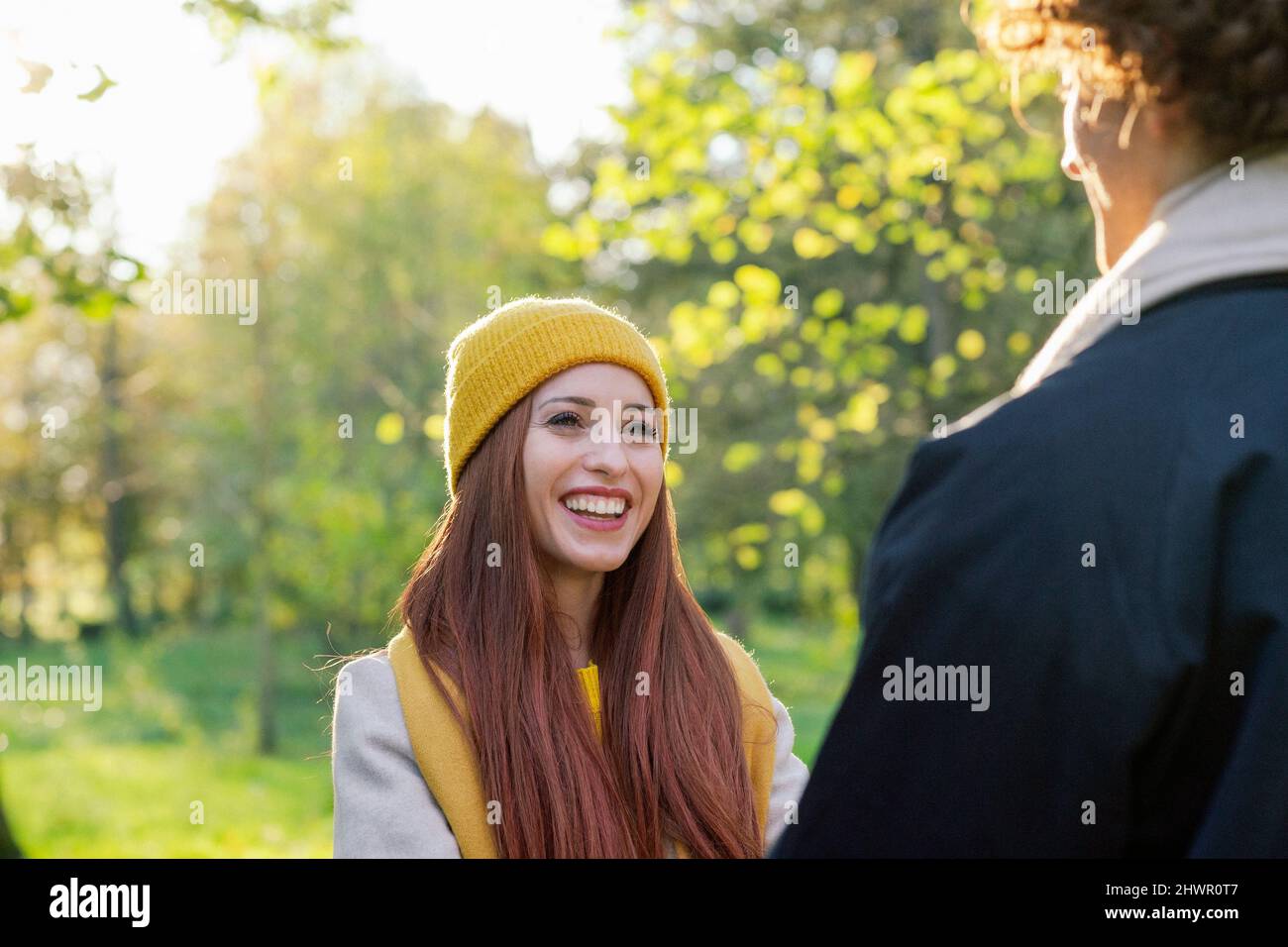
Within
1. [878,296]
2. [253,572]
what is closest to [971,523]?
[878,296]

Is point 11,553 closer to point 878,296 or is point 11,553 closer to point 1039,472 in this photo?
point 878,296

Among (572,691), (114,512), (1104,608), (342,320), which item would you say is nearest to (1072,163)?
(1104,608)

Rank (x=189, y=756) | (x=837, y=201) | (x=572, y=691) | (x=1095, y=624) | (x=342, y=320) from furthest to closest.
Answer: (x=342, y=320)
(x=189, y=756)
(x=837, y=201)
(x=572, y=691)
(x=1095, y=624)

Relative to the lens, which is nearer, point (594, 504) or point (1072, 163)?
point (1072, 163)

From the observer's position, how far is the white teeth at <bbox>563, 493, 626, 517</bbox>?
2770 mm

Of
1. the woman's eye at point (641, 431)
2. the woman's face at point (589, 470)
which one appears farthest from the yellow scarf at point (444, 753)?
the woman's eye at point (641, 431)

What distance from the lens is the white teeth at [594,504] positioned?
277 cm

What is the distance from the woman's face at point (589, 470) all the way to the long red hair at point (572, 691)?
44mm

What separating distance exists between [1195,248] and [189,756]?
19.1 m

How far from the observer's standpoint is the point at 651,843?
8.52 feet

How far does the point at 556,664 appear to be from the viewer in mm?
2703

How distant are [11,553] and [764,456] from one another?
26.8 metres

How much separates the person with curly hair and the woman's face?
1658 millimetres

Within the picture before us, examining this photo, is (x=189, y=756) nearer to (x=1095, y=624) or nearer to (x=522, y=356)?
(x=522, y=356)
